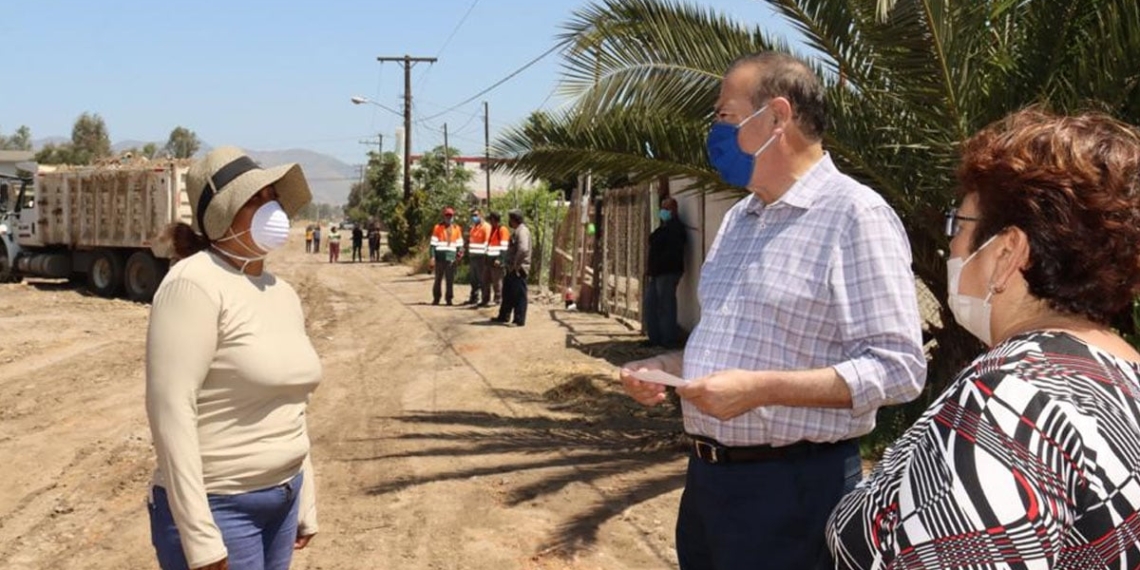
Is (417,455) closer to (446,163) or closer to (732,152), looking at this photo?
(732,152)

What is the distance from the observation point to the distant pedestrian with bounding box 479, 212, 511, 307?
17281 mm

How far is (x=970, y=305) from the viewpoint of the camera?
1.66 metres

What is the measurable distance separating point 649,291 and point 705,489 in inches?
382

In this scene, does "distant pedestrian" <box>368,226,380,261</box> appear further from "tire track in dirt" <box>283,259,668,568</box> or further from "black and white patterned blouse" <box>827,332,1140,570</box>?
"black and white patterned blouse" <box>827,332,1140,570</box>

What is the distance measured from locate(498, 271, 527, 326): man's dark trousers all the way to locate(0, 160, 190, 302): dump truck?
6232mm

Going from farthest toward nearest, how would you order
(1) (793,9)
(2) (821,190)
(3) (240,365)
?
(1) (793,9) < (3) (240,365) < (2) (821,190)

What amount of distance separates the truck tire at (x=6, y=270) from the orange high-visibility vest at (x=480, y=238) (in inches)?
443

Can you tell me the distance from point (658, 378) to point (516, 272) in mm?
12767

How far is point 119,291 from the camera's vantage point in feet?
67.3

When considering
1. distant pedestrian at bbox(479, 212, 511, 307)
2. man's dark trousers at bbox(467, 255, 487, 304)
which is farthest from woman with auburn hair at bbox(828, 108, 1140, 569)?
man's dark trousers at bbox(467, 255, 487, 304)

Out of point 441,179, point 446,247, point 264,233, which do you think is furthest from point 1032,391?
point 441,179

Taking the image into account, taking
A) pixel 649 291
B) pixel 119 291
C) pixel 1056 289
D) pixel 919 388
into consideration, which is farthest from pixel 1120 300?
pixel 119 291

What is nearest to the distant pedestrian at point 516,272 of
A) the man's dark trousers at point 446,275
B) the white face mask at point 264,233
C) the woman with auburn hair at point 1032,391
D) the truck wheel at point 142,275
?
the man's dark trousers at point 446,275

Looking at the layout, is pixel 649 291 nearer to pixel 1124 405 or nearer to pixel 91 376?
pixel 91 376
